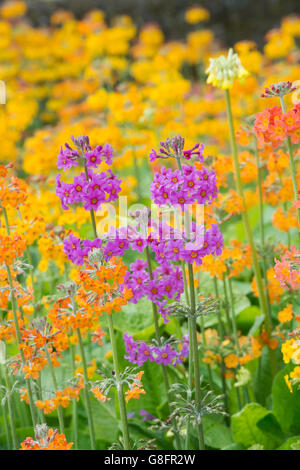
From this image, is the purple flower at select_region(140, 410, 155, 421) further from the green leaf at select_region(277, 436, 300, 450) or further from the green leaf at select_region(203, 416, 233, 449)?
the green leaf at select_region(277, 436, 300, 450)

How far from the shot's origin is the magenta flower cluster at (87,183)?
6.64 ft

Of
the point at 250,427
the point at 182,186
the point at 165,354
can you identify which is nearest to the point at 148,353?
the point at 165,354

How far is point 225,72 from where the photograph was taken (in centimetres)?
282

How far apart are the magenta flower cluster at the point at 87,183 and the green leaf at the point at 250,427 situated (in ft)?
3.52

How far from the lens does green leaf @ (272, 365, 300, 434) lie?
2.59m

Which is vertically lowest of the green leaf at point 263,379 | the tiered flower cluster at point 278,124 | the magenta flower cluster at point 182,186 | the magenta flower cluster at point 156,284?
the green leaf at point 263,379

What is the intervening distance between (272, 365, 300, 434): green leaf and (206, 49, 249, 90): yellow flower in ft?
4.19

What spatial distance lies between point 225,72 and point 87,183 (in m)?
1.11

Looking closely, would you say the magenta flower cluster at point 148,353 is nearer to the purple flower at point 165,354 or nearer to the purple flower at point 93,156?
the purple flower at point 165,354

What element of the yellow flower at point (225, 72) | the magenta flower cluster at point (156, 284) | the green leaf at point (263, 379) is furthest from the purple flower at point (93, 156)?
the green leaf at point (263, 379)

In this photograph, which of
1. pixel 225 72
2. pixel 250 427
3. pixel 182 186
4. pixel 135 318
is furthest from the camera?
pixel 135 318

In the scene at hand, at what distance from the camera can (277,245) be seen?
311 cm

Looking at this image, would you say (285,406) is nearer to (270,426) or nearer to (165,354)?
(270,426)

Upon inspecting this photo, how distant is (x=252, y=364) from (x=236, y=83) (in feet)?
7.16
